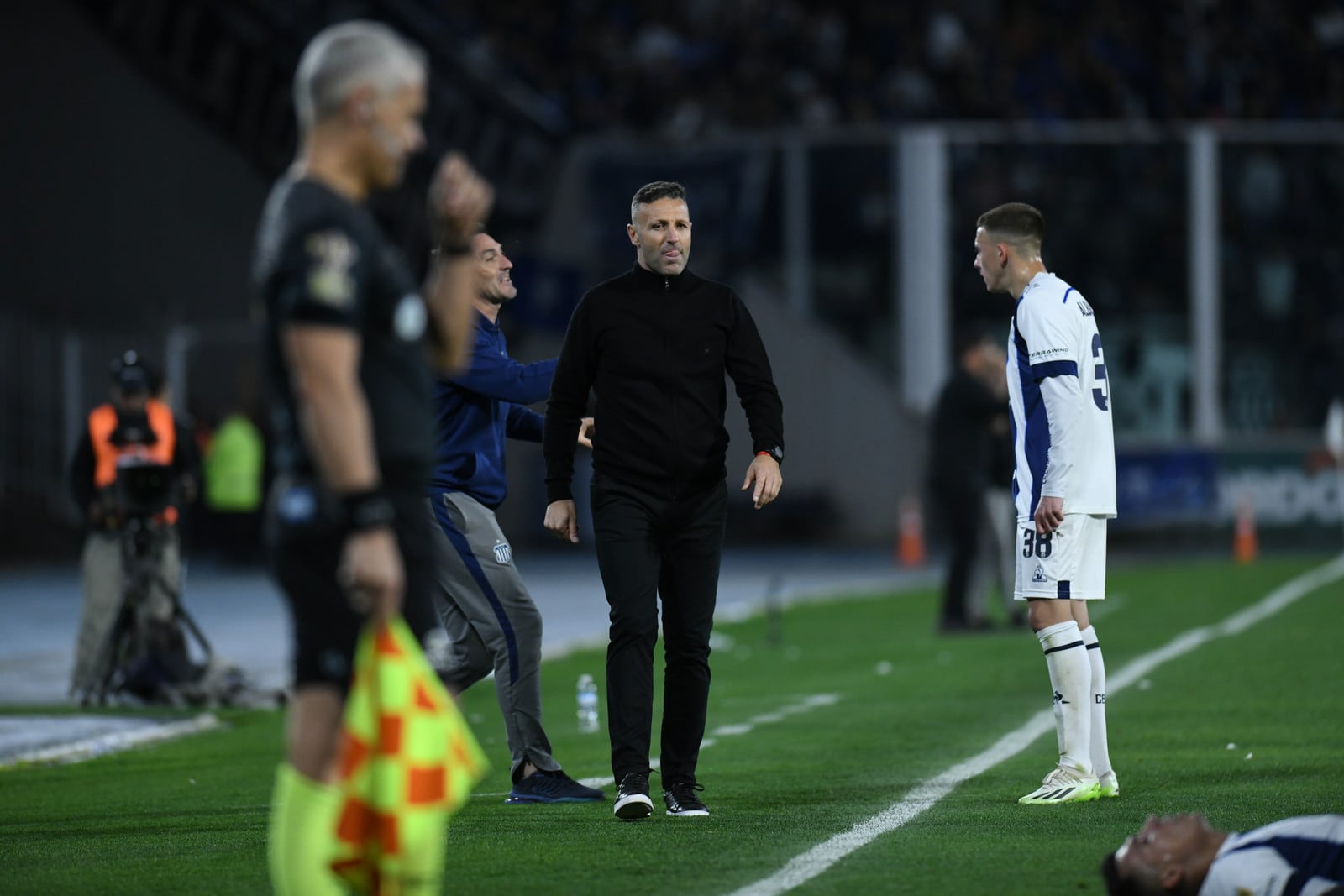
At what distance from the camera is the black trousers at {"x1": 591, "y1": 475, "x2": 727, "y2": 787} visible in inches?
300

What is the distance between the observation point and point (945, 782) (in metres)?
8.52

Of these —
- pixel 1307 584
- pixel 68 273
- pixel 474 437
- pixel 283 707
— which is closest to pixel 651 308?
pixel 474 437

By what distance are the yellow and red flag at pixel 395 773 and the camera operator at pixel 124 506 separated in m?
8.80

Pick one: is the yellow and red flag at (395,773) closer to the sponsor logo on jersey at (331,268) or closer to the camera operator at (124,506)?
the sponsor logo on jersey at (331,268)

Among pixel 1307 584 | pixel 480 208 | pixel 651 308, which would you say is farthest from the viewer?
pixel 1307 584

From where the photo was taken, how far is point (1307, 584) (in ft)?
69.7

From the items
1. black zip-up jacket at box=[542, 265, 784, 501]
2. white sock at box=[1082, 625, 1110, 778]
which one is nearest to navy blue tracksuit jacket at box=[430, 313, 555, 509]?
black zip-up jacket at box=[542, 265, 784, 501]

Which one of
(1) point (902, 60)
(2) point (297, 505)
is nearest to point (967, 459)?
(2) point (297, 505)

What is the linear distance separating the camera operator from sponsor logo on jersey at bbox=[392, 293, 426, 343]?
28.2ft

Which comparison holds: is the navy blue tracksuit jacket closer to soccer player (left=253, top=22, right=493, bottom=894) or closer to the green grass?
the green grass

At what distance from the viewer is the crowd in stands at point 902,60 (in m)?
31.9

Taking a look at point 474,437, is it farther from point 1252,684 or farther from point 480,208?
point 1252,684

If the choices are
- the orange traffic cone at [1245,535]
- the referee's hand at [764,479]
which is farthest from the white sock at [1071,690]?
the orange traffic cone at [1245,535]

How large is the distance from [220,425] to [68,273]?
15.9ft
